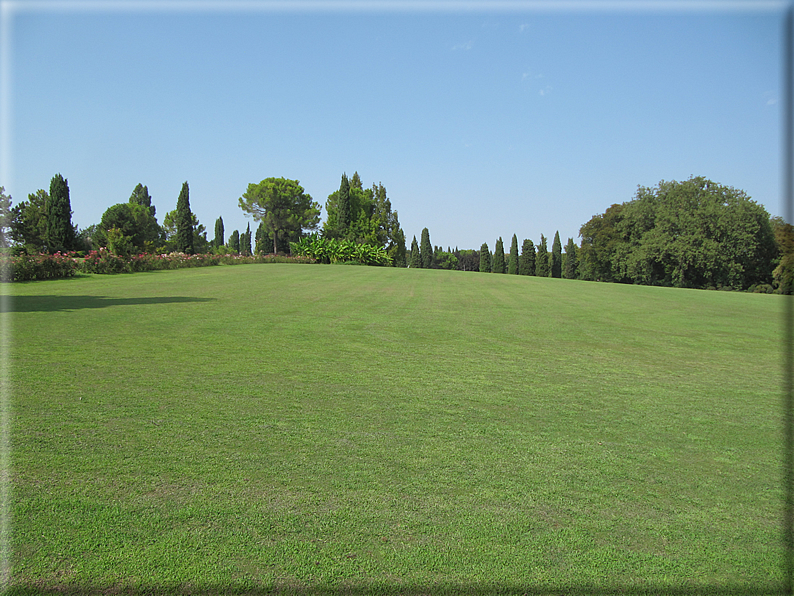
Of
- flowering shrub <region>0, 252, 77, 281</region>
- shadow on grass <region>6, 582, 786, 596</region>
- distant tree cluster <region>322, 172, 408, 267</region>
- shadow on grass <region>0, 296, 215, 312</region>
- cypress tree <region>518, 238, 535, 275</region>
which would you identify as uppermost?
distant tree cluster <region>322, 172, 408, 267</region>

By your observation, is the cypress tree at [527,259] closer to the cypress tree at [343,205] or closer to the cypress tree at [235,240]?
the cypress tree at [343,205]

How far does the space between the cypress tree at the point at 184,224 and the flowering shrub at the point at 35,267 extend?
27.6 m

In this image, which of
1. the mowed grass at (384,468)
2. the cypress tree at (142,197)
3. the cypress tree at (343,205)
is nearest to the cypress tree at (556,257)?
the cypress tree at (343,205)

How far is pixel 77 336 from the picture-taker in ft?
22.5

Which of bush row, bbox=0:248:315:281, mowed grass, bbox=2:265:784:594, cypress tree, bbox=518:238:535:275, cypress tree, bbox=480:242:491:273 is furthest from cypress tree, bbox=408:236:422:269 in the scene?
mowed grass, bbox=2:265:784:594

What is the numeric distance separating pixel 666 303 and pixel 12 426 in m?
17.3

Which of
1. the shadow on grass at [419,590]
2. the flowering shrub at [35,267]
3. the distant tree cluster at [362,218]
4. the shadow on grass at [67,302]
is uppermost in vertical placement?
the distant tree cluster at [362,218]

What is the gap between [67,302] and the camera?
10391mm

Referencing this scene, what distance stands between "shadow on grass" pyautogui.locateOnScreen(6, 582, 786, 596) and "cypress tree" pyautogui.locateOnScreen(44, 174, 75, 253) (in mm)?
31855

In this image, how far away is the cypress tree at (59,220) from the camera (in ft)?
90.9

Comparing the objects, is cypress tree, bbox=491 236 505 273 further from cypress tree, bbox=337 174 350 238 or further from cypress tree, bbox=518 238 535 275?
cypress tree, bbox=337 174 350 238

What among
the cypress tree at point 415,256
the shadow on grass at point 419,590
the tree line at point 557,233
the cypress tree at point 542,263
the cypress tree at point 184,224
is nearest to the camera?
the shadow on grass at point 419,590

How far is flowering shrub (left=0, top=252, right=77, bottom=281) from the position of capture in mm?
14991

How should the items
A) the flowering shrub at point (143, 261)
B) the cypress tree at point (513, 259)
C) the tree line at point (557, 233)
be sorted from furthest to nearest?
the cypress tree at point (513, 259) < the tree line at point (557, 233) < the flowering shrub at point (143, 261)
